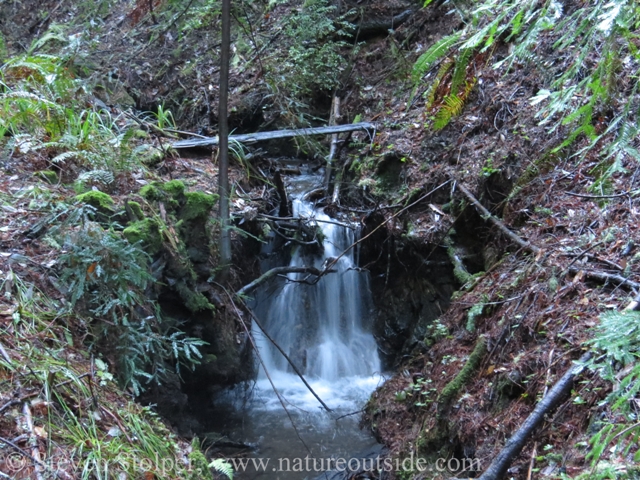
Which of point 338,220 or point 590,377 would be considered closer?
point 590,377

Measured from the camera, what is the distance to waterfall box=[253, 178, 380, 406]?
6477 millimetres

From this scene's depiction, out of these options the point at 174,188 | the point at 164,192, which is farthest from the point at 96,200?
the point at 174,188

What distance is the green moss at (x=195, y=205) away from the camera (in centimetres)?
489

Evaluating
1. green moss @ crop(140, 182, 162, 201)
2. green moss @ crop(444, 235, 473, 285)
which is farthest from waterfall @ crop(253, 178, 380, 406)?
green moss @ crop(140, 182, 162, 201)

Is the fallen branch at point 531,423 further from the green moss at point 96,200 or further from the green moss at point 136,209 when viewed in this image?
the green moss at point 96,200

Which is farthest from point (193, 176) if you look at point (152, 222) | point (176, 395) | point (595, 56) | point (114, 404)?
point (595, 56)

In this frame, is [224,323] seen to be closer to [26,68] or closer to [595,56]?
[26,68]

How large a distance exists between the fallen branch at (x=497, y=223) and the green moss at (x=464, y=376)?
1.00 m

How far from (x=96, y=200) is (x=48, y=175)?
32.1 inches

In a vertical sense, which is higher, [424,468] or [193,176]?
[193,176]

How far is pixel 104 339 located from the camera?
334 centimetres

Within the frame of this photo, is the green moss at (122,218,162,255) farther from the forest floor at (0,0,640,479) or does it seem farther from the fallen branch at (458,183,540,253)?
the fallen branch at (458,183,540,253)

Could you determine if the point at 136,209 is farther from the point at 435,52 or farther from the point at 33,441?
the point at 435,52

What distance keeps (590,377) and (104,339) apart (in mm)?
3034
